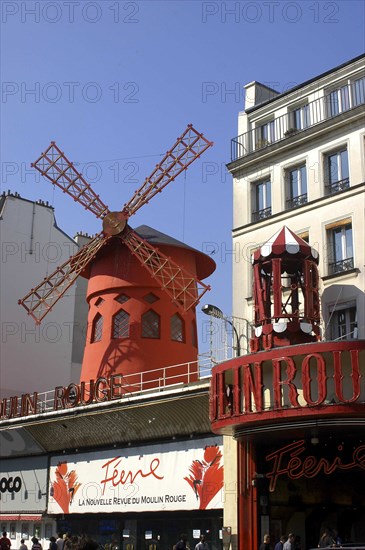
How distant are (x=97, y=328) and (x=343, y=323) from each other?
9517mm

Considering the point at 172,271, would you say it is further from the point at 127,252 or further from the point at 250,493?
the point at 250,493

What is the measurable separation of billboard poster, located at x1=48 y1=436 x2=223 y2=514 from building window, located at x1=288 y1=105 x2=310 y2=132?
6.67 m

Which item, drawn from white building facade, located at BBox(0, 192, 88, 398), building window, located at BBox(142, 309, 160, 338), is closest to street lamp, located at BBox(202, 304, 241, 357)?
building window, located at BBox(142, 309, 160, 338)

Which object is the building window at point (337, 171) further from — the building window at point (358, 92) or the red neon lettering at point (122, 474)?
the red neon lettering at point (122, 474)

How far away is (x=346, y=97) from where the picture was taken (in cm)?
1557

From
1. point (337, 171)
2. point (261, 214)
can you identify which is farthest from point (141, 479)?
point (337, 171)

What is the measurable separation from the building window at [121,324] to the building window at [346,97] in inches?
335

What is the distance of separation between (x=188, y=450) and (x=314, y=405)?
4.86 m

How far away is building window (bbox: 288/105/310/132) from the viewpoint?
53.6 ft

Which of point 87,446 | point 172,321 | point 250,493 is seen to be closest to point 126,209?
point 172,321

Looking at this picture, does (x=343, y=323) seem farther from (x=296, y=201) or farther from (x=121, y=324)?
(x=121, y=324)

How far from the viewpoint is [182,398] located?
16.2 m

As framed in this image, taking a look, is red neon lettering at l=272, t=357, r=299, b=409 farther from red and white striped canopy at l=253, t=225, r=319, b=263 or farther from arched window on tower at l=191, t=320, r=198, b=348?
arched window on tower at l=191, t=320, r=198, b=348

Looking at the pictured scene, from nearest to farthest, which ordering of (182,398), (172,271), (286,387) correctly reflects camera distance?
1. (286,387)
2. (182,398)
3. (172,271)
